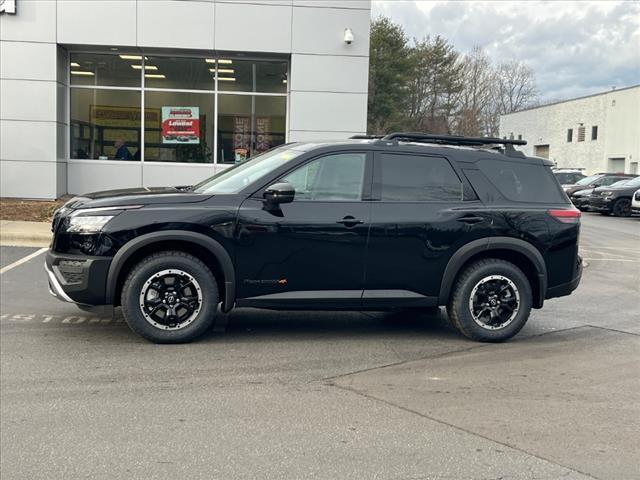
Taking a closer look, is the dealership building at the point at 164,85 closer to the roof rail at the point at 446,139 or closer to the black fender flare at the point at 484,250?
the roof rail at the point at 446,139

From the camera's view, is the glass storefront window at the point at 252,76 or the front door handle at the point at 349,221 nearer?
the front door handle at the point at 349,221

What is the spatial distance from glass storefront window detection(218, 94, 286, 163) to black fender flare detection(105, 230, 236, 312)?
40.2ft

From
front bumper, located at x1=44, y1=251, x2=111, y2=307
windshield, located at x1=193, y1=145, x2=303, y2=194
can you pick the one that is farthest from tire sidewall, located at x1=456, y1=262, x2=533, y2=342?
front bumper, located at x1=44, y1=251, x2=111, y2=307

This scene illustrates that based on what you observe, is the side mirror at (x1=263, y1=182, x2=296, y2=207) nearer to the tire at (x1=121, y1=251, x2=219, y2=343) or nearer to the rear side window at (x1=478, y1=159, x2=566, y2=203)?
the tire at (x1=121, y1=251, x2=219, y2=343)

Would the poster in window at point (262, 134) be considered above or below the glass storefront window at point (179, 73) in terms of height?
below

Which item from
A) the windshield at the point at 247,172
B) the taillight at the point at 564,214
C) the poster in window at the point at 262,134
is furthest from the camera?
the poster in window at the point at 262,134

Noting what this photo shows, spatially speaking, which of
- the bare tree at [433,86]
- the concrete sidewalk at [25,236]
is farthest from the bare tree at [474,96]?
A: the concrete sidewalk at [25,236]

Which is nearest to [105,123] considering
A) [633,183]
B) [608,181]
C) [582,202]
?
[582,202]

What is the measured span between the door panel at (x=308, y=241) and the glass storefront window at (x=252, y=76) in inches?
486

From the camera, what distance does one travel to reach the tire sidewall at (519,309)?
647 cm

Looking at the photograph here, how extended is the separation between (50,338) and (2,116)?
40.5 feet

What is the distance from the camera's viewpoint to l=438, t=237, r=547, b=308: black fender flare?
640 cm

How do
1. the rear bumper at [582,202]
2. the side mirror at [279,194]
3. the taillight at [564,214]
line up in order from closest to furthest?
1. the side mirror at [279,194]
2. the taillight at [564,214]
3. the rear bumper at [582,202]

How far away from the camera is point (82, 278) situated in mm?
5918
